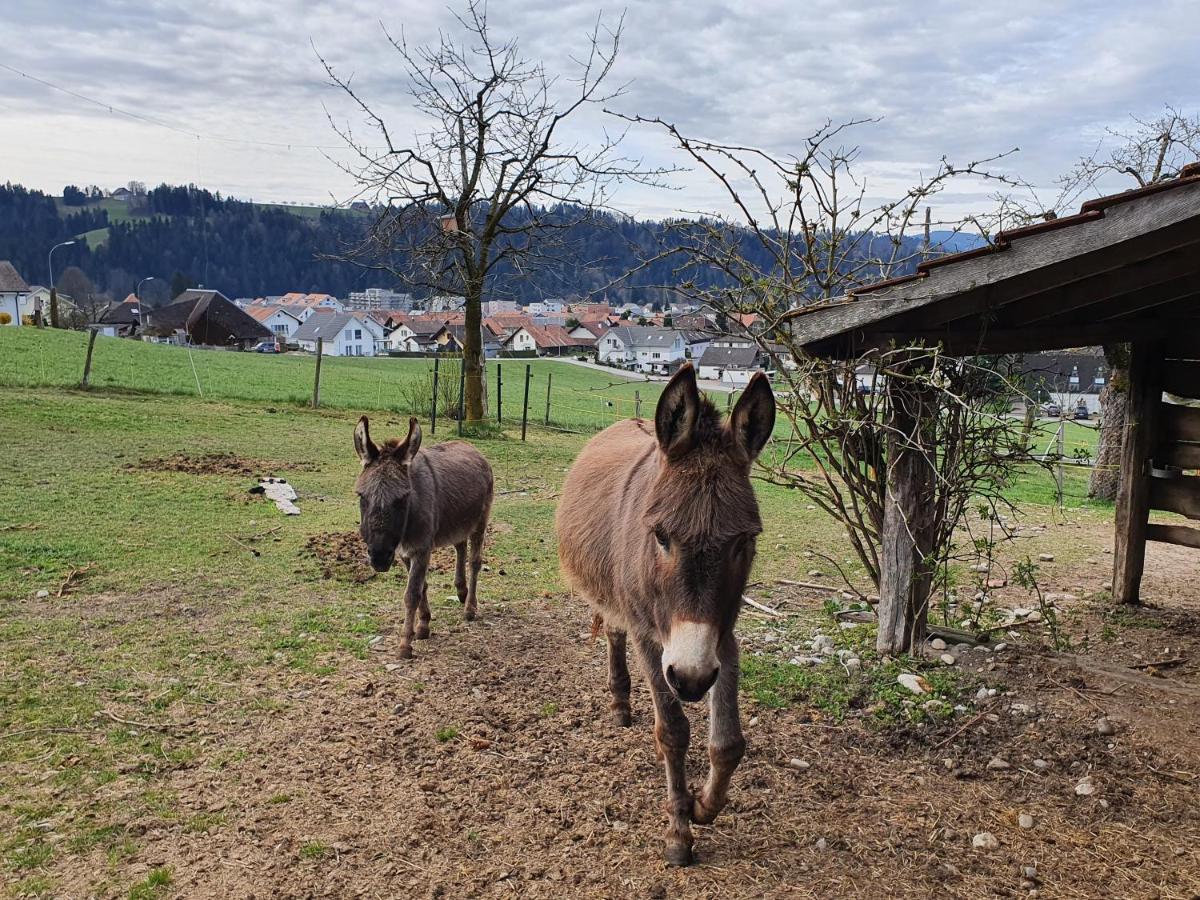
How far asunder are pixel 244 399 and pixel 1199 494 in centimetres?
2413

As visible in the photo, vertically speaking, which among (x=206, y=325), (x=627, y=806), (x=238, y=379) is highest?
(x=206, y=325)

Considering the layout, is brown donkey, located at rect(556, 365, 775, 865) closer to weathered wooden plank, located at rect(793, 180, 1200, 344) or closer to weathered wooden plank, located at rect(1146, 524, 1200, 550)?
weathered wooden plank, located at rect(793, 180, 1200, 344)

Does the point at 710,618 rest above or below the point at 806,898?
above

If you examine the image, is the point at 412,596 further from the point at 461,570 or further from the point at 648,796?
the point at 648,796

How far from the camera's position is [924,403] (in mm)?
5520

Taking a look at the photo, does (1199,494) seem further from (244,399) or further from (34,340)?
(34,340)

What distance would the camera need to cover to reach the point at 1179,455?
7.68 meters

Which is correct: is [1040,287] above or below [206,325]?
below

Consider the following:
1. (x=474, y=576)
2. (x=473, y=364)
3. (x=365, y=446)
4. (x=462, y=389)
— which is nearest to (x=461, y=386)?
(x=462, y=389)

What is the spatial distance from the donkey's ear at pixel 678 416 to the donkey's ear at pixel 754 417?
0.61ft

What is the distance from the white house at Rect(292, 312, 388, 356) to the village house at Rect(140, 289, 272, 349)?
23.3m

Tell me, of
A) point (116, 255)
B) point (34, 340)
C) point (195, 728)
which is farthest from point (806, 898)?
point (116, 255)

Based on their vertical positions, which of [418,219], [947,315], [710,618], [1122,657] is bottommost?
[1122,657]

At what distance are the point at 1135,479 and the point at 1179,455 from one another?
47 centimetres
